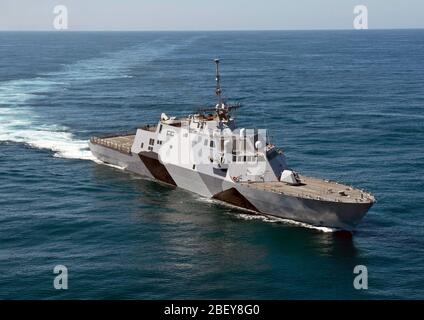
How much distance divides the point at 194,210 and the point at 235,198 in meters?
4.02

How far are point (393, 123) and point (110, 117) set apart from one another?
141ft

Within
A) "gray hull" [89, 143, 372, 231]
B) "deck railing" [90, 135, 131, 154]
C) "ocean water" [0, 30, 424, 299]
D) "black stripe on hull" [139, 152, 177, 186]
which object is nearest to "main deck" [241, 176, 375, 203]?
"gray hull" [89, 143, 372, 231]

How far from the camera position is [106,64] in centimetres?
16412

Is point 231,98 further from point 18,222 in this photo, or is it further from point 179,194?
point 18,222

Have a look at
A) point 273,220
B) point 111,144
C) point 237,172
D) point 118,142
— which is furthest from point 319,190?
point 118,142

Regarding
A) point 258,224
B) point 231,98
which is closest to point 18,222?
point 258,224

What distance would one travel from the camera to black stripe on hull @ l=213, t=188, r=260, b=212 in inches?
2154

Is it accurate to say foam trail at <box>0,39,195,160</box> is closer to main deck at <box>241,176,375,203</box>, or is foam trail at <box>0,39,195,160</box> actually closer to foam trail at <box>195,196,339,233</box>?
foam trail at <box>195,196,339,233</box>

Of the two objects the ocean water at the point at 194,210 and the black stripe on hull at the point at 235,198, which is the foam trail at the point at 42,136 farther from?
the black stripe on hull at the point at 235,198

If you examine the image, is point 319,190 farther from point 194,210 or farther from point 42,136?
point 42,136

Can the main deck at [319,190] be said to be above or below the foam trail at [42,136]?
below

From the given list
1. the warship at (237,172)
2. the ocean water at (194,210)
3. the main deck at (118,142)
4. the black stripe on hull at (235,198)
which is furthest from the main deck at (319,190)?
the main deck at (118,142)

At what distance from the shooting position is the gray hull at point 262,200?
49156mm
